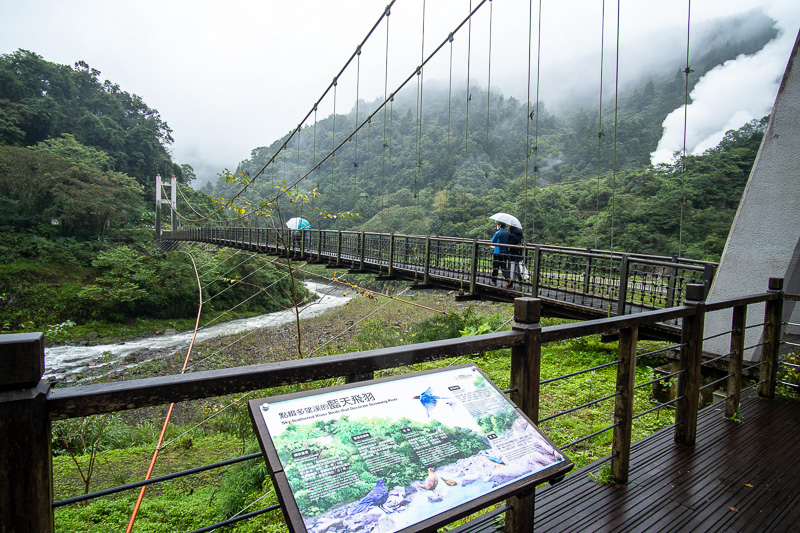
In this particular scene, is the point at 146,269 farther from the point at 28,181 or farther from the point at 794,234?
the point at 794,234

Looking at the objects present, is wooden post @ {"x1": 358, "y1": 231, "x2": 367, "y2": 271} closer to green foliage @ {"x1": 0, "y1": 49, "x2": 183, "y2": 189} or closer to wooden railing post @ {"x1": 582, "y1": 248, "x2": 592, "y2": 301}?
wooden railing post @ {"x1": 582, "y1": 248, "x2": 592, "y2": 301}

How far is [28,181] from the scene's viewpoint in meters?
17.5

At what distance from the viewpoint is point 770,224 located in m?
3.48

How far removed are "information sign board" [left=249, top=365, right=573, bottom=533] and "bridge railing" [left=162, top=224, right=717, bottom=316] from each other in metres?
1.58

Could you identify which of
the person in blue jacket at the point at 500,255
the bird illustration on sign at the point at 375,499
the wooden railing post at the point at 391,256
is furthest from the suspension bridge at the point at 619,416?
the wooden railing post at the point at 391,256

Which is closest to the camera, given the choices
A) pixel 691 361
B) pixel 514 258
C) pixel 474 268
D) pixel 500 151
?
pixel 691 361

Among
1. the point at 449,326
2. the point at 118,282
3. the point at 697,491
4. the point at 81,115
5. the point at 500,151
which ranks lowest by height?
the point at 118,282

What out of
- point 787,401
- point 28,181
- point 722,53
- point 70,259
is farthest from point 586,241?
point 28,181

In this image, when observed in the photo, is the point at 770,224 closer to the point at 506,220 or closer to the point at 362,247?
the point at 506,220

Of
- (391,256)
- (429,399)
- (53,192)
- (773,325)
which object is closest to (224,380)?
(429,399)

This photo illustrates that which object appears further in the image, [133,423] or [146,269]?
[146,269]

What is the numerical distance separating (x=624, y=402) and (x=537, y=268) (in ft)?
12.1

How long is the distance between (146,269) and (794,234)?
65.1 ft

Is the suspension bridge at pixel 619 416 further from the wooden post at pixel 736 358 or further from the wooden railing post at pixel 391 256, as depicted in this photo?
the wooden railing post at pixel 391 256
